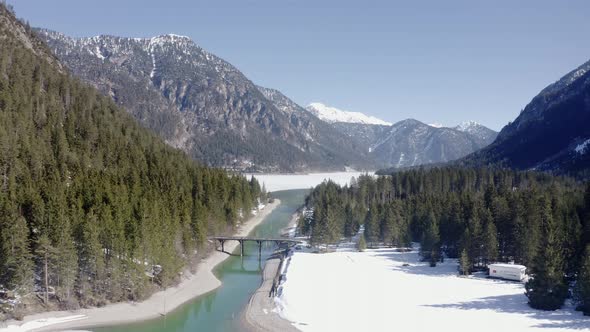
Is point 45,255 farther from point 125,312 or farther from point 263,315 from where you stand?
point 263,315

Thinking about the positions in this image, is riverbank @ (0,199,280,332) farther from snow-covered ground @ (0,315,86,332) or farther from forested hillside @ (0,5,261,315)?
forested hillside @ (0,5,261,315)

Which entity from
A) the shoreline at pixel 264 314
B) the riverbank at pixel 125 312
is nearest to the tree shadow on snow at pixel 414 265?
the shoreline at pixel 264 314

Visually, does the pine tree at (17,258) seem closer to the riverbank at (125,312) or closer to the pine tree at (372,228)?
the riverbank at (125,312)

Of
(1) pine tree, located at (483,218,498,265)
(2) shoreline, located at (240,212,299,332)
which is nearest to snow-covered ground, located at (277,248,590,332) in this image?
(2) shoreline, located at (240,212,299,332)

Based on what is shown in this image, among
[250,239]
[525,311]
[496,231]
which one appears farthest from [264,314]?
[496,231]

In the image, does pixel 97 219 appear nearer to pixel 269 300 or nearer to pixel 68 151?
pixel 269 300
